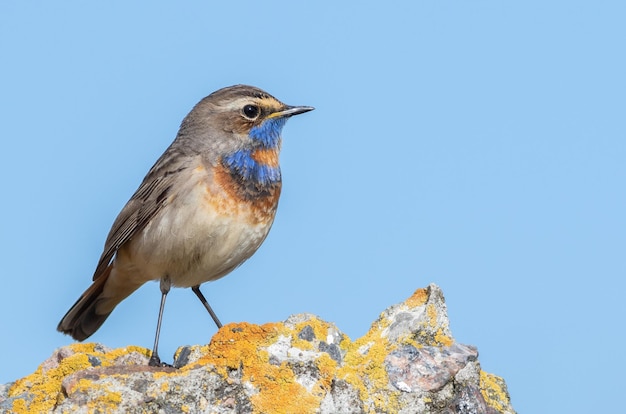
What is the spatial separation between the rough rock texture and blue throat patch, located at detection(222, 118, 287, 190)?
253 centimetres

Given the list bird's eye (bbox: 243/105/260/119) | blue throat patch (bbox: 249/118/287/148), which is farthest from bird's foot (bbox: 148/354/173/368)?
bird's eye (bbox: 243/105/260/119)

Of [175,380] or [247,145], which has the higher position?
[247,145]

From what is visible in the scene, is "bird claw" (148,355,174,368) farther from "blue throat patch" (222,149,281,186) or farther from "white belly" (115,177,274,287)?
"blue throat patch" (222,149,281,186)

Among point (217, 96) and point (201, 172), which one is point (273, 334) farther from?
point (217, 96)

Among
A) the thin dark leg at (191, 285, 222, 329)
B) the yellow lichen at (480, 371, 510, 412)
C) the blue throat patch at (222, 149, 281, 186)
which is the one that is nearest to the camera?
the yellow lichen at (480, 371, 510, 412)

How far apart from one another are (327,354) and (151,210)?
11.1 ft

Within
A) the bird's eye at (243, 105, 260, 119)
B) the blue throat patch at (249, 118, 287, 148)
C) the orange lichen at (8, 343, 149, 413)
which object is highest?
the bird's eye at (243, 105, 260, 119)

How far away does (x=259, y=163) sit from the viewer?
9219 millimetres

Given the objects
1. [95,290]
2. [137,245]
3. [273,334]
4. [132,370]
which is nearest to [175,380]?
[132,370]

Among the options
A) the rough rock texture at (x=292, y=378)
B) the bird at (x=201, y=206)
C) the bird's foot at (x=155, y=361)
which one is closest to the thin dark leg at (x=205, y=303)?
the bird at (x=201, y=206)

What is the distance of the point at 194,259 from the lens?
8906mm

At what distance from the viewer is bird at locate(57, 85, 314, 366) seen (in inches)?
346

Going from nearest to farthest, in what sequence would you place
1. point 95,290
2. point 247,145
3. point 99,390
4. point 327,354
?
point 99,390
point 327,354
point 247,145
point 95,290

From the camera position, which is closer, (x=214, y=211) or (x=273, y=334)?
(x=273, y=334)
